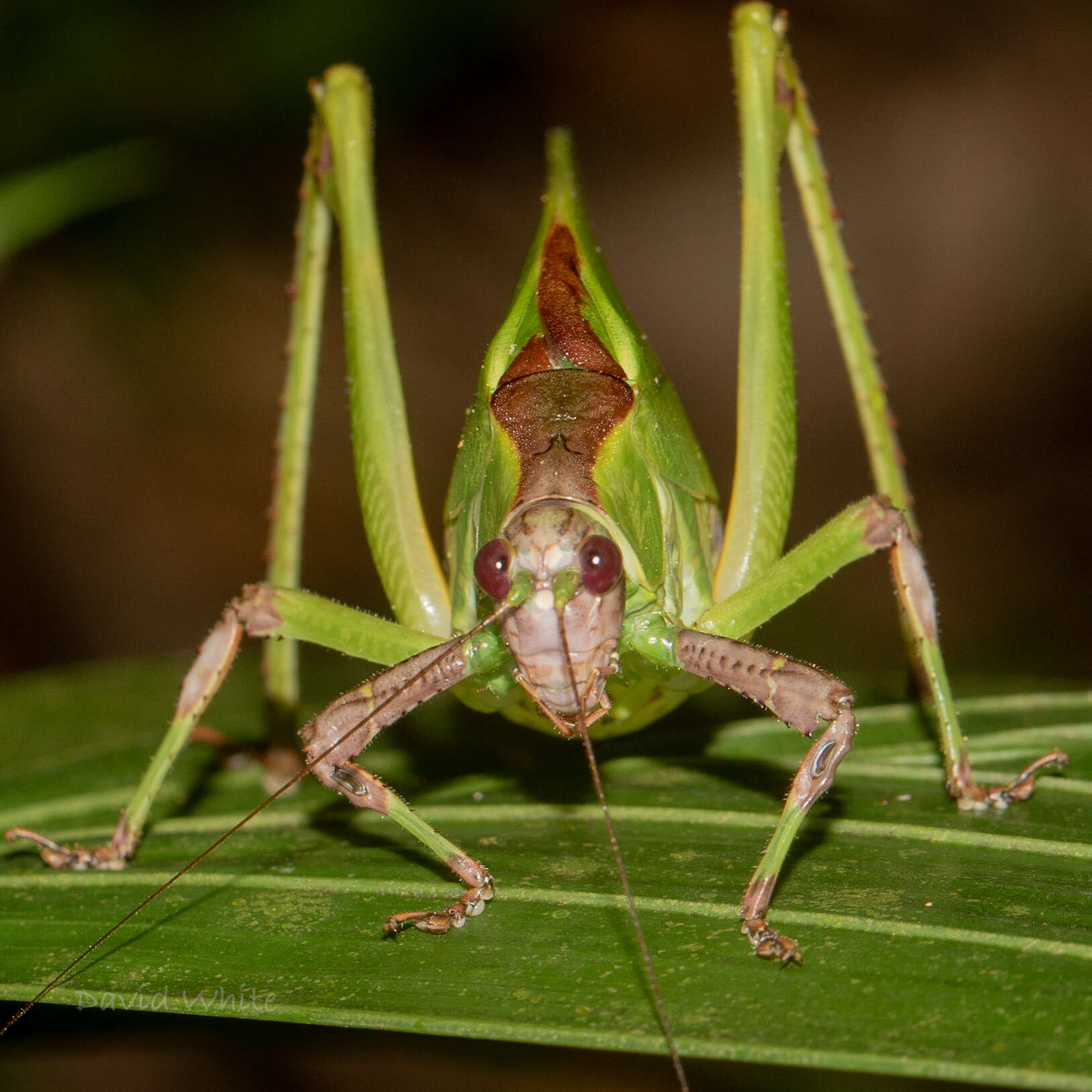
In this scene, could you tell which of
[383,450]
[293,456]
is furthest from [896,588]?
[293,456]

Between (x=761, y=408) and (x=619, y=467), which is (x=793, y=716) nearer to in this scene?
(x=619, y=467)

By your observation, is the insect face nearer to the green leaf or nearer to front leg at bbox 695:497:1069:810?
the green leaf

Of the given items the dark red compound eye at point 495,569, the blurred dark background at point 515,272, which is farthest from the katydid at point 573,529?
the blurred dark background at point 515,272

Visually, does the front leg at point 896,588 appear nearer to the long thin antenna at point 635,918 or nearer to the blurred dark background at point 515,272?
the long thin antenna at point 635,918

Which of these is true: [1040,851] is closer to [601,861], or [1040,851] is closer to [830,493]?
[601,861]

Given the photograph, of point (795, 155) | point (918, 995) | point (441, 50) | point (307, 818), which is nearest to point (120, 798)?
point (307, 818)

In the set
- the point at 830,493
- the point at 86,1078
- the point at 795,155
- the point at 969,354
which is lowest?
the point at 86,1078
